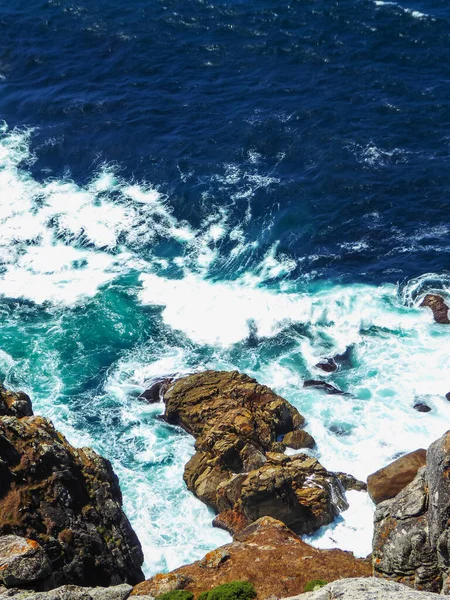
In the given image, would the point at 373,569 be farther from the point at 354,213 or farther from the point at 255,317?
the point at 354,213

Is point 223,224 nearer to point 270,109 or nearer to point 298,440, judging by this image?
point 270,109

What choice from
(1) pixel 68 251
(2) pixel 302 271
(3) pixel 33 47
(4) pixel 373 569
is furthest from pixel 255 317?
(3) pixel 33 47

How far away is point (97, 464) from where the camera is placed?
132ft

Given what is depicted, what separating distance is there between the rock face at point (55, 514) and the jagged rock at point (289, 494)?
968cm

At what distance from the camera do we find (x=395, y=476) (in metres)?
46.2

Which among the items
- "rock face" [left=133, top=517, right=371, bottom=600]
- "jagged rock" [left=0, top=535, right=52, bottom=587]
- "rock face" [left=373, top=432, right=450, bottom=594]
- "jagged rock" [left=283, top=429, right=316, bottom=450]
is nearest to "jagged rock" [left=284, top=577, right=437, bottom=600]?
"rock face" [left=373, top=432, right=450, bottom=594]

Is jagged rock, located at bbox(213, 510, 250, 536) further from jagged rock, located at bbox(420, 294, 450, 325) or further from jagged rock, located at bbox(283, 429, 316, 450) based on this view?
jagged rock, located at bbox(420, 294, 450, 325)

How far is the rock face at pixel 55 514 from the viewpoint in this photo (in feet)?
105

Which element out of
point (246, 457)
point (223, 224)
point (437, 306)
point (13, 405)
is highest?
point (223, 224)

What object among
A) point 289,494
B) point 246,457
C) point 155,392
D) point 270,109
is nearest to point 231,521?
point 289,494

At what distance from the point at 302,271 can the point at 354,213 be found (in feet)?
33.6

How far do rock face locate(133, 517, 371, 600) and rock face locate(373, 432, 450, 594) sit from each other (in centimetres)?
372

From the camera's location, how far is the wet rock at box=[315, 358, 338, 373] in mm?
59469

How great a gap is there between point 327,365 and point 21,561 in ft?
115
